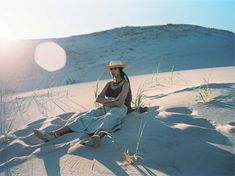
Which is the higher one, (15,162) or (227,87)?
→ (227,87)

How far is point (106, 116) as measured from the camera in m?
5.76

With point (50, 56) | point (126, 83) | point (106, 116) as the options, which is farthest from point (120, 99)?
point (50, 56)

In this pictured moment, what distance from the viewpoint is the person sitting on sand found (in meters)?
5.56

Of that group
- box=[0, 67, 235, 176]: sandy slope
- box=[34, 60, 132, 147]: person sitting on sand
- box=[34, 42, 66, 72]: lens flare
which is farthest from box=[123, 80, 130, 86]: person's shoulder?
box=[34, 42, 66, 72]: lens flare

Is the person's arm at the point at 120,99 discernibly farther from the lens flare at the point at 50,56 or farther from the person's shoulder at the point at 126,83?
the lens flare at the point at 50,56

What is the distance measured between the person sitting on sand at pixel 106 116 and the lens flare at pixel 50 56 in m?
14.9

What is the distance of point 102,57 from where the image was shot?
22547 millimetres

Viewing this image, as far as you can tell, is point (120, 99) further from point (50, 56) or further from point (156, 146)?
point (50, 56)

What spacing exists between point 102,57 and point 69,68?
296cm

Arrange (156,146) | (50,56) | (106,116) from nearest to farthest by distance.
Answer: (156,146) < (106,116) < (50,56)

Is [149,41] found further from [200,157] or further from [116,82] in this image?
[200,157]

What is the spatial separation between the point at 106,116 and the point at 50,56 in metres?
18.6

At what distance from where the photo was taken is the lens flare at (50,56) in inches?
865

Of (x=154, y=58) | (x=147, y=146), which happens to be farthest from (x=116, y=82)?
(x=154, y=58)
